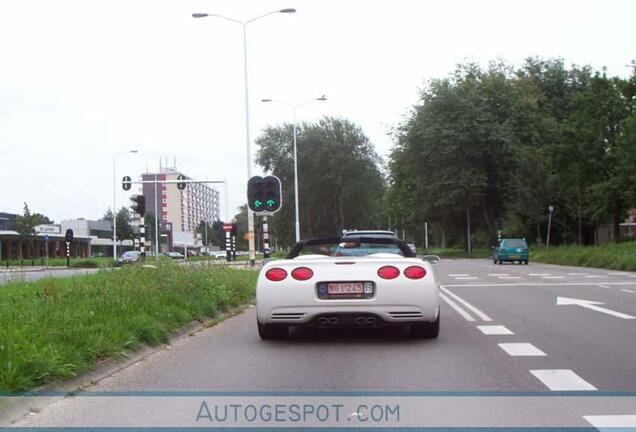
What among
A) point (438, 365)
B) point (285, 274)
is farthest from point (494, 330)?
point (285, 274)

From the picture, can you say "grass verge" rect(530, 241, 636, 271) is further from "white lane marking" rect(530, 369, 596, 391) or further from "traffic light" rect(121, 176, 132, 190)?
"white lane marking" rect(530, 369, 596, 391)

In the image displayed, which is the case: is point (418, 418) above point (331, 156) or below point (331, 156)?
below

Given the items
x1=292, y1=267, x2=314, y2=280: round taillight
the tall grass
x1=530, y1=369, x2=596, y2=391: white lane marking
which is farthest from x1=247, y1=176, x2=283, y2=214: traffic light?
x1=530, y1=369, x2=596, y2=391: white lane marking

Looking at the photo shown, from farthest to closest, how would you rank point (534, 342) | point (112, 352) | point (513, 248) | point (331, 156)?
1. point (331, 156)
2. point (513, 248)
3. point (534, 342)
4. point (112, 352)

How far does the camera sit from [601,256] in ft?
104

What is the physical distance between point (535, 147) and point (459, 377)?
173 ft

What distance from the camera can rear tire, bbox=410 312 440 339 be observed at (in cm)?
913

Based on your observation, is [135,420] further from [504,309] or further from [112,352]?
[504,309]

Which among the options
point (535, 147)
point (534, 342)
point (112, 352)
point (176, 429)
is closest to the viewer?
point (176, 429)

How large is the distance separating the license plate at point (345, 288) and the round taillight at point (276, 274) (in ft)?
1.89

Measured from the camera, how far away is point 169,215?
478 feet

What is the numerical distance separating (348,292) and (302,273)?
0.59 meters

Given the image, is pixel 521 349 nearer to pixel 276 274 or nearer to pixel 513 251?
pixel 276 274

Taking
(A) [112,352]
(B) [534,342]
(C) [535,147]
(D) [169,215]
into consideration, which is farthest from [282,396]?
(D) [169,215]
